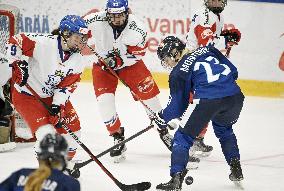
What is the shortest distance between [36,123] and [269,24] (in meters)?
3.63

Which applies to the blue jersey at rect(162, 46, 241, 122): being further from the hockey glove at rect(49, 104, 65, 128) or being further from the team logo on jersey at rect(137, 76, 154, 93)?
the team logo on jersey at rect(137, 76, 154, 93)

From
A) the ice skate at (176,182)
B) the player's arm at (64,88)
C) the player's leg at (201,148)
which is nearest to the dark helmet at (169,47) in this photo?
the player's arm at (64,88)

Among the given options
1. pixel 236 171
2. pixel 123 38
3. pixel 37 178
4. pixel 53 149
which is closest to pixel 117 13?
pixel 123 38

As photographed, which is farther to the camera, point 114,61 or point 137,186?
point 114,61

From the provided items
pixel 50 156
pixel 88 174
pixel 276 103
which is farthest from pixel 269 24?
pixel 50 156

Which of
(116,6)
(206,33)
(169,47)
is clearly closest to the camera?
(169,47)

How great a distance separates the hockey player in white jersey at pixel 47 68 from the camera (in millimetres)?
5039

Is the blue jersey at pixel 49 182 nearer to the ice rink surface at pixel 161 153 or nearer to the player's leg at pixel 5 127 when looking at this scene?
the ice rink surface at pixel 161 153

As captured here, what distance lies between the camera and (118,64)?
237 inches

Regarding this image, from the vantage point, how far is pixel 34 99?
5.22 meters

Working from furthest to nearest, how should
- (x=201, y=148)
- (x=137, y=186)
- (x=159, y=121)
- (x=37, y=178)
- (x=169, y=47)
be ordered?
(x=201, y=148), (x=159, y=121), (x=137, y=186), (x=169, y=47), (x=37, y=178)

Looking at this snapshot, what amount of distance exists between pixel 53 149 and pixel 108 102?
118 inches

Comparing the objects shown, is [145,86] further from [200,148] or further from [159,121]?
[159,121]

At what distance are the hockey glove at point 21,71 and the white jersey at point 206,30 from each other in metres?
1.57
